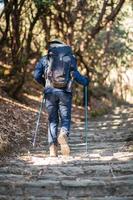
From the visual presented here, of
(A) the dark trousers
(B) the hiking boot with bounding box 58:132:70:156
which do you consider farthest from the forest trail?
(A) the dark trousers

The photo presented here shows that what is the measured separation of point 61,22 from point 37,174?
1474cm

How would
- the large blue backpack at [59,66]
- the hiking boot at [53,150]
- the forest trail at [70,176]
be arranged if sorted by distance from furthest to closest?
the large blue backpack at [59,66]
the hiking boot at [53,150]
the forest trail at [70,176]

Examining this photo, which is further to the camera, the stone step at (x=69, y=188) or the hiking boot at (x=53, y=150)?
the hiking boot at (x=53, y=150)

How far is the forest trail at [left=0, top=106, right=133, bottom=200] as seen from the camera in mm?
6301

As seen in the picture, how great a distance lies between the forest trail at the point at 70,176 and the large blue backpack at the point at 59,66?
120 cm

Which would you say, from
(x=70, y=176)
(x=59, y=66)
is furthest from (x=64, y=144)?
(x=70, y=176)

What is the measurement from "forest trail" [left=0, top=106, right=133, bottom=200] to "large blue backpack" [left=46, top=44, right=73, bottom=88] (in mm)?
1197

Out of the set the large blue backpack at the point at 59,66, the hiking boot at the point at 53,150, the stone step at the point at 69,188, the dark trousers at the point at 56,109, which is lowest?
the stone step at the point at 69,188

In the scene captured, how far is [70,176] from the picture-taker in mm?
6891

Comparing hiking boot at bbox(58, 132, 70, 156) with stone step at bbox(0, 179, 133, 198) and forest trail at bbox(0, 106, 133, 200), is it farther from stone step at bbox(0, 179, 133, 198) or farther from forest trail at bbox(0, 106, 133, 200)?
stone step at bbox(0, 179, 133, 198)

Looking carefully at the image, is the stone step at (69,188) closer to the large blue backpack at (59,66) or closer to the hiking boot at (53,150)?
the hiking boot at (53,150)

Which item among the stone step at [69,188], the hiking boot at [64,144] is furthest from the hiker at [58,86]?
the stone step at [69,188]

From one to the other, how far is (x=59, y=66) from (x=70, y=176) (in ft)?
8.52

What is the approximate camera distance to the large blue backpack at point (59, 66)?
8953 mm
